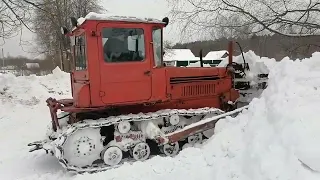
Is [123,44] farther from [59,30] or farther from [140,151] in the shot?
[59,30]

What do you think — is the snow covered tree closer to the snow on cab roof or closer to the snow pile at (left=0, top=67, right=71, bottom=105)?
the snow pile at (left=0, top=67, right=71, bottom=105)

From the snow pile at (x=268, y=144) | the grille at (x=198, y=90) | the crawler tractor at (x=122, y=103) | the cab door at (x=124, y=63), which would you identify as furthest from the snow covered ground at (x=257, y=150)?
the cab door at (x=124, y=63)

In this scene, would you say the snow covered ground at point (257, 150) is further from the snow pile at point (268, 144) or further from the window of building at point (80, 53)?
the window of building at point (80, 53)

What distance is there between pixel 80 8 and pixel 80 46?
25.0 metres

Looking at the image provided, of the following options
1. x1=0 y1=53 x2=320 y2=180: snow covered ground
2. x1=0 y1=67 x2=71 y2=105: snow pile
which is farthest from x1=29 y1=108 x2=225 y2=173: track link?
x1=0 y1=67 x2=71 y2=105: snow pile

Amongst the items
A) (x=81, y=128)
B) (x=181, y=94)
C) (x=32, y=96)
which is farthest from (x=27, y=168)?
(x=32, y=96)

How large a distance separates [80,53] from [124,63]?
3.37ft

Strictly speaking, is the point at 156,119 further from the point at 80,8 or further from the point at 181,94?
the point at 80,8

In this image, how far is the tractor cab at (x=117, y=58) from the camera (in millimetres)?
6508

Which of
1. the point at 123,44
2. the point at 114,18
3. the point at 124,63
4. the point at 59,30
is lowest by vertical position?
the point at 124,63

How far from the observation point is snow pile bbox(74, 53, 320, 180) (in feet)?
13.4

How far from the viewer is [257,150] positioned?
4645 millimetres

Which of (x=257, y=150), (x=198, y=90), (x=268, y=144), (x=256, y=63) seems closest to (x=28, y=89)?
(x=198, y=90)

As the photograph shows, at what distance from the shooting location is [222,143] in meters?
5.60
